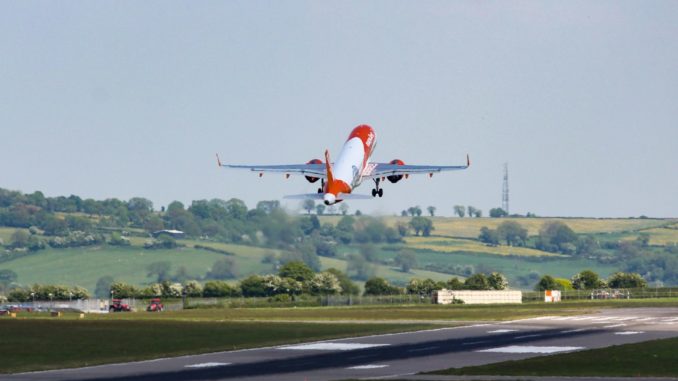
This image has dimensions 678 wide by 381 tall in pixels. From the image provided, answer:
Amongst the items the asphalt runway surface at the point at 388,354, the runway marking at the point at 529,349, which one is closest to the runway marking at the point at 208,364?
the asphalt runway surface at the point at 388,354

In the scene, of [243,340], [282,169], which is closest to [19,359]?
[243,340]

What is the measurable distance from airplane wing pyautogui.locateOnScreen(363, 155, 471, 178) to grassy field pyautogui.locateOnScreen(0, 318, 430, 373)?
56.4 feet

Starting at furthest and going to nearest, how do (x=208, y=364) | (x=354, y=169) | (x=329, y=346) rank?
(x=354, y=169) → (x=329, y=346) → (x=208, y=364)

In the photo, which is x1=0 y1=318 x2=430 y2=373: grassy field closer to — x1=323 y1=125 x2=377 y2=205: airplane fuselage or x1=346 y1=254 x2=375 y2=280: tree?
x1=323 y1=125 x2=377 y2=205: airplane fuselage

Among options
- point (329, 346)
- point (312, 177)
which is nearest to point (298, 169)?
point (312, 177)

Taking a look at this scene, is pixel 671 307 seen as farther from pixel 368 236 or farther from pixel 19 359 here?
pixel 19 359

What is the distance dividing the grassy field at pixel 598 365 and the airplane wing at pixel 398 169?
4546 cm

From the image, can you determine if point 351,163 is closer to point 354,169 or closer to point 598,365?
point 354,169

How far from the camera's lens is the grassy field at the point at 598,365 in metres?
86.7

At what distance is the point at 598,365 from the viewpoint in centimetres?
9175

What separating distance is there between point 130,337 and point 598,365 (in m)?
46.0

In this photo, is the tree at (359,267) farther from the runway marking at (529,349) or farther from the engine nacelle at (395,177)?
the runway marking at (529,349)

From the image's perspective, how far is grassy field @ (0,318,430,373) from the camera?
103312 millimetres

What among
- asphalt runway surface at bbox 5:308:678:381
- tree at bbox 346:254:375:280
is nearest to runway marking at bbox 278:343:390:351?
asphalt runway surface at bbox 5:308:678:381
